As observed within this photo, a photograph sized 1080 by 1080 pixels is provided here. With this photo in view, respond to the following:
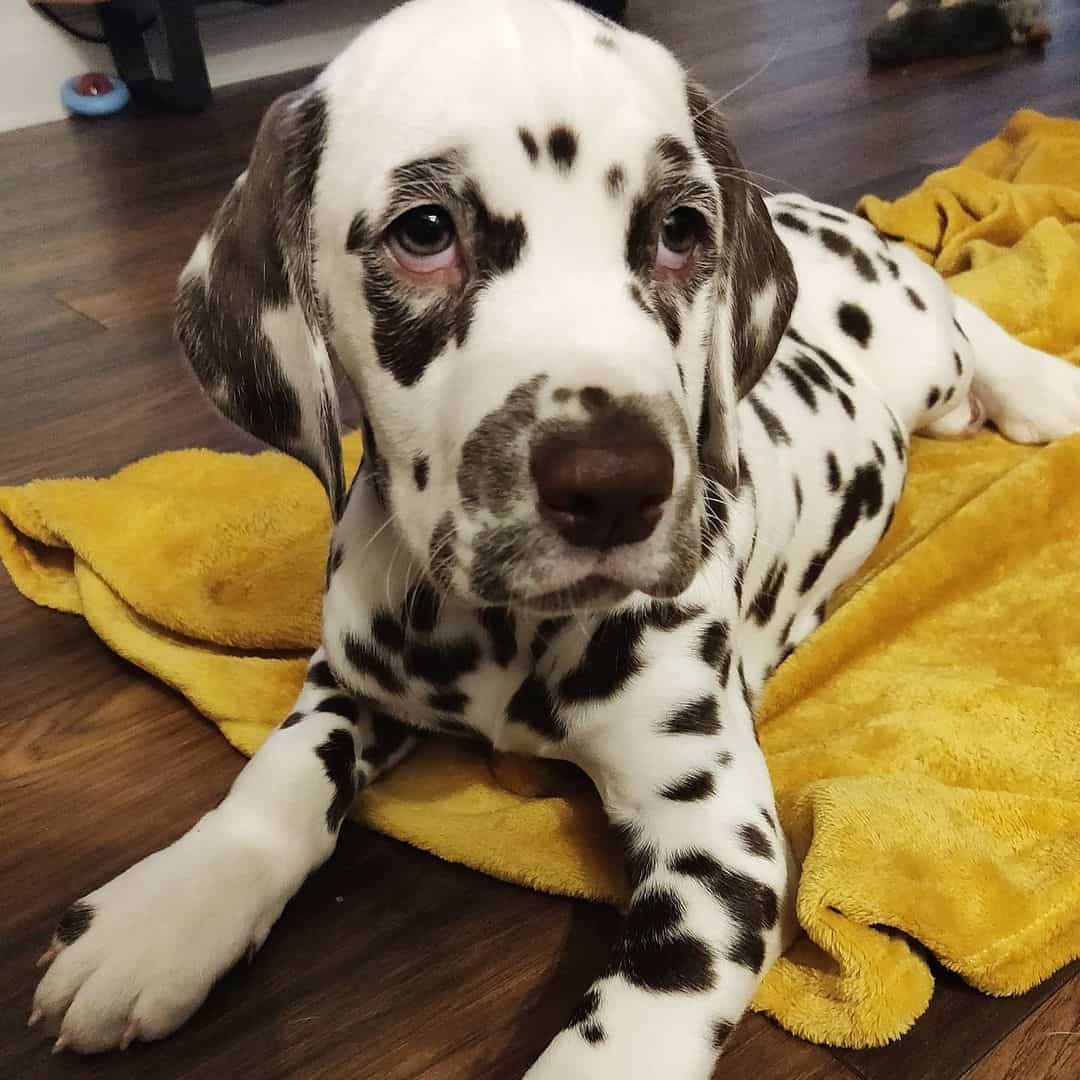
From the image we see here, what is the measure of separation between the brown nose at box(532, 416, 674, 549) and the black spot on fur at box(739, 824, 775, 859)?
54cm

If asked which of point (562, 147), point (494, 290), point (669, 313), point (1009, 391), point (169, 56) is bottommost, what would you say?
point (169, 56)

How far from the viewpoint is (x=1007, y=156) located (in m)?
4.80

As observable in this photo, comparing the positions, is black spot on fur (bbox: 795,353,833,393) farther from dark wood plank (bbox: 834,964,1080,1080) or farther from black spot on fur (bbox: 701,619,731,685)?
dark wood plank (bbox: 834,964,1080,1080)

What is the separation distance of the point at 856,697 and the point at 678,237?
0.97 meters

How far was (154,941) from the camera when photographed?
1703 mm

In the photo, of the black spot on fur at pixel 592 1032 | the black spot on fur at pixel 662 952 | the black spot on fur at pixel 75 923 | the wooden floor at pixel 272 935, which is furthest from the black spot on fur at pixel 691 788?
the black spot on fur at pixel 75 923

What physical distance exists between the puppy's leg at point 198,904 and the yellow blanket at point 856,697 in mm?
172

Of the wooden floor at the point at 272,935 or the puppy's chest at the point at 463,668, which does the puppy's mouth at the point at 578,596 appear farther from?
the wooden floor at the point at 272,935

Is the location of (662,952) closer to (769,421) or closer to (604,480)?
(604,480)

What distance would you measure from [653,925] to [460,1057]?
320mm

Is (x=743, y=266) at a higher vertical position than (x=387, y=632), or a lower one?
higher

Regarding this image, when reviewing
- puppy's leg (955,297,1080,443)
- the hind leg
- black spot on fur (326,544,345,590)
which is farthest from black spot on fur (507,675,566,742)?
puppy's leg (955,297,1080,443)

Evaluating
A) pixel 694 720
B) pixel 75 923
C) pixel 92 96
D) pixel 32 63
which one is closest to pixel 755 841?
pixel 694 720

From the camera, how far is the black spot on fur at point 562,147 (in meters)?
1.53
